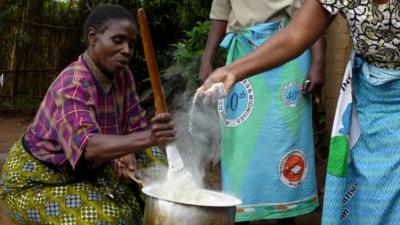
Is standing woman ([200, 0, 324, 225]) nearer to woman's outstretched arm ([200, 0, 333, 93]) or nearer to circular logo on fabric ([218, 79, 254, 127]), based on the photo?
circular logo on fabric ([218, 79, 254, 127])

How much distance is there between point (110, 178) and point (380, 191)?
52.2 inches

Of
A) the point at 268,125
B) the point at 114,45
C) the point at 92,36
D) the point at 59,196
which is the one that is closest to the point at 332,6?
the point at 114,45

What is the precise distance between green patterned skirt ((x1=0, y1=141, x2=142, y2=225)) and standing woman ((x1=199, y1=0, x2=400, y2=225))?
3.25ft

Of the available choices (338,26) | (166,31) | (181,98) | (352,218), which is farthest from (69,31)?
(352,218)

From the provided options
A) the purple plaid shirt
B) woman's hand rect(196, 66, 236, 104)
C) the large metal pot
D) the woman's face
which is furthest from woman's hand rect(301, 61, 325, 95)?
woman's hand rect(196, 66, 236, 104)

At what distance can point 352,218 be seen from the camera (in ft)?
7.63

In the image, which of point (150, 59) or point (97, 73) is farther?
point (97, 73)

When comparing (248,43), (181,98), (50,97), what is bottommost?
(181,98)

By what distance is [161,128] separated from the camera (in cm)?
260

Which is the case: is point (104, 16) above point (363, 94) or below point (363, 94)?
above

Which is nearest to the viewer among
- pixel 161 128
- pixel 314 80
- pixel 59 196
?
pixel 161 128

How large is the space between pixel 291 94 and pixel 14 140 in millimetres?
4990

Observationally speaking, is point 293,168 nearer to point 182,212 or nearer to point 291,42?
point 182,212

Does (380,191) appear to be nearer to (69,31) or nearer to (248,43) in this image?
(248,43)
